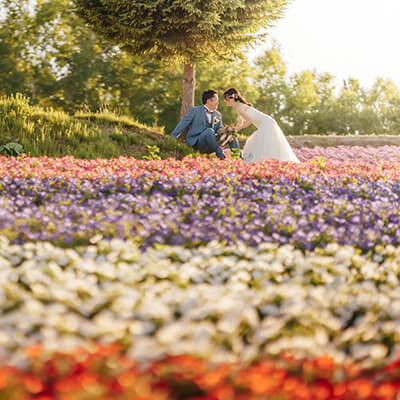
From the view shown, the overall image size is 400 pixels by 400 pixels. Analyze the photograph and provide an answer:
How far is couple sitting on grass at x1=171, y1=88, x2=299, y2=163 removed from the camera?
9547 mm

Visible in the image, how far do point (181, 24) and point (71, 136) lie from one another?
202 inches

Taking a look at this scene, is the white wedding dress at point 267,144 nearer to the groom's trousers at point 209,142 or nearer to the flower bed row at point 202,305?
the groom's trousers at point 209,142

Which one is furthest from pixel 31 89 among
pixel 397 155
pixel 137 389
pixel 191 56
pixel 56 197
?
pixel 137 389

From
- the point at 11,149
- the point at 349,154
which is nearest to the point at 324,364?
the point at 11,149

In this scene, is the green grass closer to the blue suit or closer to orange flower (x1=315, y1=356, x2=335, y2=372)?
the blue suit

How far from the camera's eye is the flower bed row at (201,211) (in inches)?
143

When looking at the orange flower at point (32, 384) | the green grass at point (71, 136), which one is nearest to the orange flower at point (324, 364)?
the orange flower at point (32, 384)

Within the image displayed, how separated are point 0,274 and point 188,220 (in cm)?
188

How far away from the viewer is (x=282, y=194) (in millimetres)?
5184

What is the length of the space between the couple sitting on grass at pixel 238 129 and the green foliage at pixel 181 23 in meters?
3.01

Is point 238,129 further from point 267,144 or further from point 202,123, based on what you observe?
point 267,144

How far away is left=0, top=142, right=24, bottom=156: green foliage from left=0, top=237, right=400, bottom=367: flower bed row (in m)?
6.74

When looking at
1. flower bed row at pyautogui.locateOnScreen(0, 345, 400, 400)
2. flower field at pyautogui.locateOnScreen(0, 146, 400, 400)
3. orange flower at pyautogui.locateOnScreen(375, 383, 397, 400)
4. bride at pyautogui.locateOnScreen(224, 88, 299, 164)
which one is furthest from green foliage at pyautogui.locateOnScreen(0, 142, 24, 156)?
orange flower at pyautogui.locateOnScreen(375, 383, 397, 400)

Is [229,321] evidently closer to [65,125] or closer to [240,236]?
[240,236]
